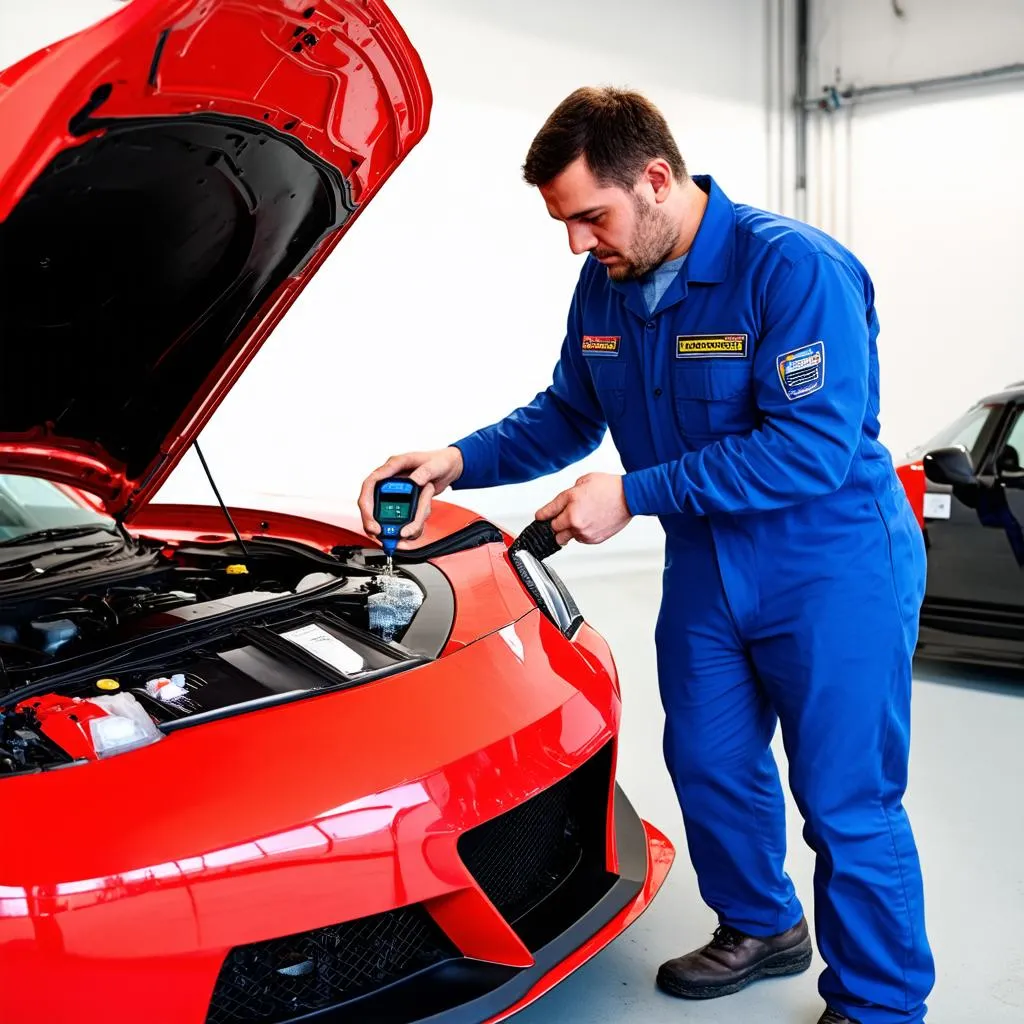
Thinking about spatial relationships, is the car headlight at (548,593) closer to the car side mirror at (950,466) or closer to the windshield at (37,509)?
the windshield at (37,509)

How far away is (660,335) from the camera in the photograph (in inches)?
80.0

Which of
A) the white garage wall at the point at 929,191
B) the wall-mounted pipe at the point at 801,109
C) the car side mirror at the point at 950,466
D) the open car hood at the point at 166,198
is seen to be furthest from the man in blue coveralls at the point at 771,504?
the wall-mounted pipe at the point at 801,109

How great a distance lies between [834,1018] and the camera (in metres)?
1.94

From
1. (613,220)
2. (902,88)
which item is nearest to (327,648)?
(613,220)

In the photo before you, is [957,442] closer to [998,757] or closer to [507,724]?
[998,757]

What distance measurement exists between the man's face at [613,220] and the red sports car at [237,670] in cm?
29

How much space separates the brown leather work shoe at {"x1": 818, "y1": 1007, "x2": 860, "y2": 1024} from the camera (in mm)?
1927

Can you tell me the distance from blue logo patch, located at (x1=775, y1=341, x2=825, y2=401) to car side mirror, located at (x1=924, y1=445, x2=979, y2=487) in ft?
6.95

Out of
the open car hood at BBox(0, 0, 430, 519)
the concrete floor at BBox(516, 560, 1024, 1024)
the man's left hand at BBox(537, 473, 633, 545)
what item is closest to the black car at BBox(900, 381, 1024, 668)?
the concrete floor at BBox(516, 560, 1024, 1024)

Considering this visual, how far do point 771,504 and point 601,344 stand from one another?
0.47 metres

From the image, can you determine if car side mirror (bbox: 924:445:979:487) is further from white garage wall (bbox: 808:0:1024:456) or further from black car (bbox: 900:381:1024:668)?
white garage wall (bbox: 808:0:1024:456)

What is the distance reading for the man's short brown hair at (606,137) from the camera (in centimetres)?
186

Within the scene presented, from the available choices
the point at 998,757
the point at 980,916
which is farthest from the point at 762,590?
the point at 998,757

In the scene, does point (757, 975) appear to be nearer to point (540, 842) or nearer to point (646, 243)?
point (540, 842)
